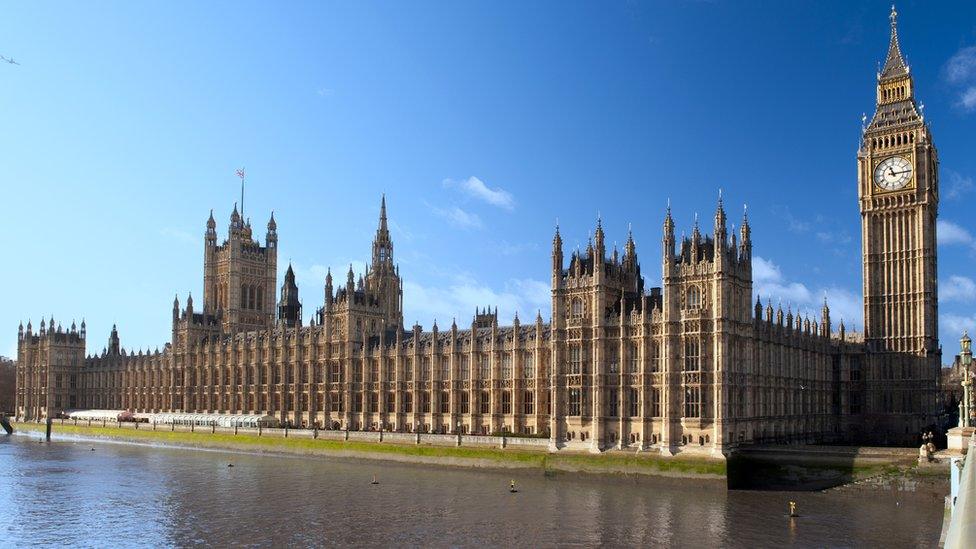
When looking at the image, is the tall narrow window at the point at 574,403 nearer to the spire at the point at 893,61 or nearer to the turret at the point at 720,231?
the turret at the point at 720,231

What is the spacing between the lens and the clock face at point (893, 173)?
405ft

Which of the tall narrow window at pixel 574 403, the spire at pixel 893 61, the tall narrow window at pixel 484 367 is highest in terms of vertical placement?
the spire at pixel 893 61

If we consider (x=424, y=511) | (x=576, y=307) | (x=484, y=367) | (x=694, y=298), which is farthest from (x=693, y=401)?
(x=484, y=367)

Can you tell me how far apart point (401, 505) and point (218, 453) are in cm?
6329

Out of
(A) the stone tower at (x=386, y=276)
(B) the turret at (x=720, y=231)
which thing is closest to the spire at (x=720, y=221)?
(B) the turret at (x=720, y=231)

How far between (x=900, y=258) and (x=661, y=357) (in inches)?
1897

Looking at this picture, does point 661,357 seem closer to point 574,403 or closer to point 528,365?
point 574,403

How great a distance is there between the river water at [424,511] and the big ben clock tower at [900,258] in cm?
4222

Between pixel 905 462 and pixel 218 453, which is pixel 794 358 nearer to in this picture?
pixel 905 462

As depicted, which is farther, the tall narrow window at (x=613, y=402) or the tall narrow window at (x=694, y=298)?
the tall narrow window at (x=613, y=402)

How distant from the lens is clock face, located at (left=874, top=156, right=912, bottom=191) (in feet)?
405

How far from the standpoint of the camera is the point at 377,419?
443 feet

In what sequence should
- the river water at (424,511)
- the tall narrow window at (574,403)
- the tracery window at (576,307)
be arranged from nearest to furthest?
the river water at (424,511), the tall narrow window at (574,403), the tracery window at (576,307)

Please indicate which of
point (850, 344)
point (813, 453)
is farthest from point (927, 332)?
point (813, 453)
